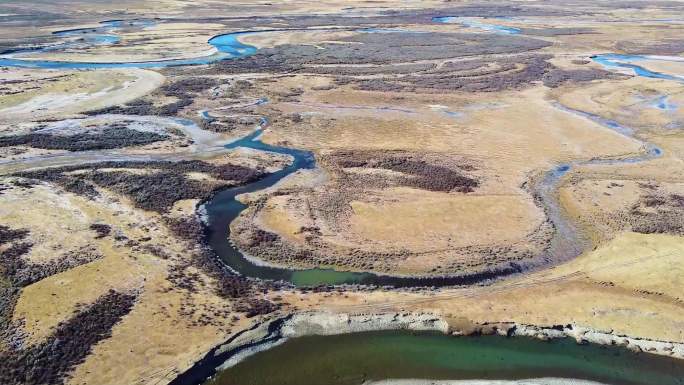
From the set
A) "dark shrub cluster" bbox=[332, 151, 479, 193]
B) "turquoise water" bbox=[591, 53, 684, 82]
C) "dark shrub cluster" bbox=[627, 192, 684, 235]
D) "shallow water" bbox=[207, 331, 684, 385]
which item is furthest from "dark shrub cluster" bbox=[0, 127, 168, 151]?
"turquoise water" bbox=[591, 53, 684, 82]

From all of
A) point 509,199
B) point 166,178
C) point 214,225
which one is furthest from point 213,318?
point 509,199

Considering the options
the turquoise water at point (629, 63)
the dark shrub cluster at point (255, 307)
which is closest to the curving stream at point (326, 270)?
the dark shrub cluster at point (255, 307)

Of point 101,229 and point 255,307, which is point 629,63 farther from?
point 101,229

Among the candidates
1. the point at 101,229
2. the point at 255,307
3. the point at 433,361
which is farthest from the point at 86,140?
the point at 433,361

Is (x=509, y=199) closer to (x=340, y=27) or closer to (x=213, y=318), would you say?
(x=213, y=318)

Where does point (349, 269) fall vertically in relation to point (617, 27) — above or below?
below

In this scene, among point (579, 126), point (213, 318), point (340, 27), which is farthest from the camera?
point (340, 27)

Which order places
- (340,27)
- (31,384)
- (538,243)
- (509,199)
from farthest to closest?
(340,27) < (509,199) < (538,243) < (31,384)

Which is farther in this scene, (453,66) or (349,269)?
(453,66)
